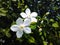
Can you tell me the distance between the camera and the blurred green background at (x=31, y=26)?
1.19 metres

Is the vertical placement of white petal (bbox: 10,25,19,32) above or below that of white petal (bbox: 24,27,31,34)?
above

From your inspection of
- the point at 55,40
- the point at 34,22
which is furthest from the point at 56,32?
the point at 34,22

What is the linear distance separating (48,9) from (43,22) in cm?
24

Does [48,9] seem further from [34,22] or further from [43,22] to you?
[34,22]

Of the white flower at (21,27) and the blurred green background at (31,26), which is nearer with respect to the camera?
the white flower at (21,27)

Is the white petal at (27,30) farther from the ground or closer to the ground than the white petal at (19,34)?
farther from the ground

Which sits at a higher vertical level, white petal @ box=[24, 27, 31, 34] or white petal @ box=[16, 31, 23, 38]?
white petal @ box=[24, 27, 31, 34]

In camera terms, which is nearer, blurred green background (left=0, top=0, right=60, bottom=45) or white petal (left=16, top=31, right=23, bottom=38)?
white petal (left=16, top=31, right=23, bottom=38)

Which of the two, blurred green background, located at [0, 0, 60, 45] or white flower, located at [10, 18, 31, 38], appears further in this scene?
blurred green background, located at [0, 0, 60, 45]

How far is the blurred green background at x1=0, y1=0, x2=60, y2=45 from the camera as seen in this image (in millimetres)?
1188

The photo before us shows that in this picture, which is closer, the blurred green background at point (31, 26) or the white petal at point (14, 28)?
the white petal at point (14, 28)

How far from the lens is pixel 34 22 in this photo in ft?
3.74

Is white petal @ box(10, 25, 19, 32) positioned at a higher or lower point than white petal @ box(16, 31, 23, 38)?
higher

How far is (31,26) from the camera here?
3.67 ft
